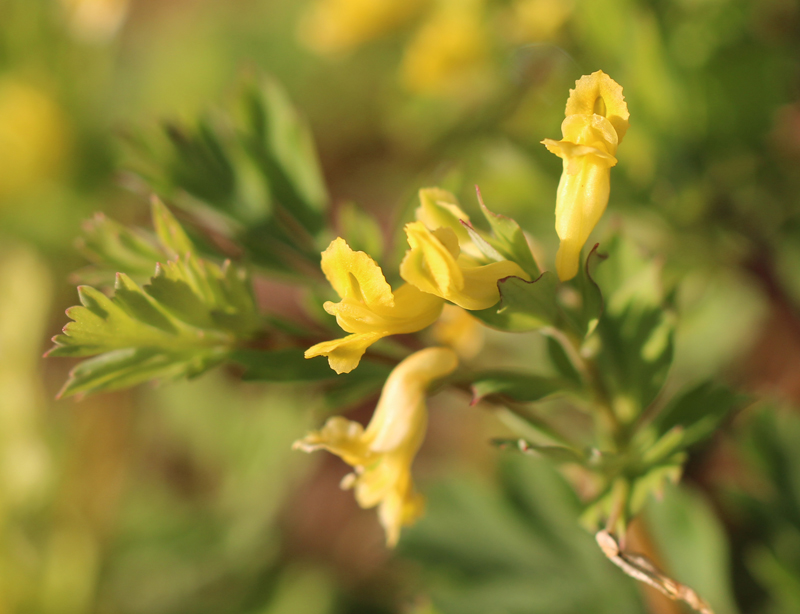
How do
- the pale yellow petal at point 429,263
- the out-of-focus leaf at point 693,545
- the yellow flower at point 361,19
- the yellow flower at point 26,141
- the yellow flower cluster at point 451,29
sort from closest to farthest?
the pale yellow petal at point 429,263
the out-of-focus leaf at point 693,545
the yellow flower cluster at point 451,29
the yellow flower at point 361,19
the yellow flower at point 26,141

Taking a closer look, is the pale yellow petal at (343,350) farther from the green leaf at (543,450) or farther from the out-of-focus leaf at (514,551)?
the out-of-focus leaf at (514,551)

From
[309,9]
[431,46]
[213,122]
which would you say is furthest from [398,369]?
[309,9]

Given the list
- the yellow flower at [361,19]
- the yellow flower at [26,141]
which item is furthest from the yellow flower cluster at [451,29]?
the yellow flower at [26,141]

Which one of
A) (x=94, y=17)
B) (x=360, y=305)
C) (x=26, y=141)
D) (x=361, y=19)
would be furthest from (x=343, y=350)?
(x=26, y=141)

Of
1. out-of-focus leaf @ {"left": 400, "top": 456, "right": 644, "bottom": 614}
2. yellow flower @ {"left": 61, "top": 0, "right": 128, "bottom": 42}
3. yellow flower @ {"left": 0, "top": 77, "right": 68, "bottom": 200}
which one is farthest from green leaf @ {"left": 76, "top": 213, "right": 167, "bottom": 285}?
yellow flower @ {"left": 0, "top": 77, "right": 68, "bottom": 200}

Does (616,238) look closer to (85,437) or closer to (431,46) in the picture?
(431,46)
